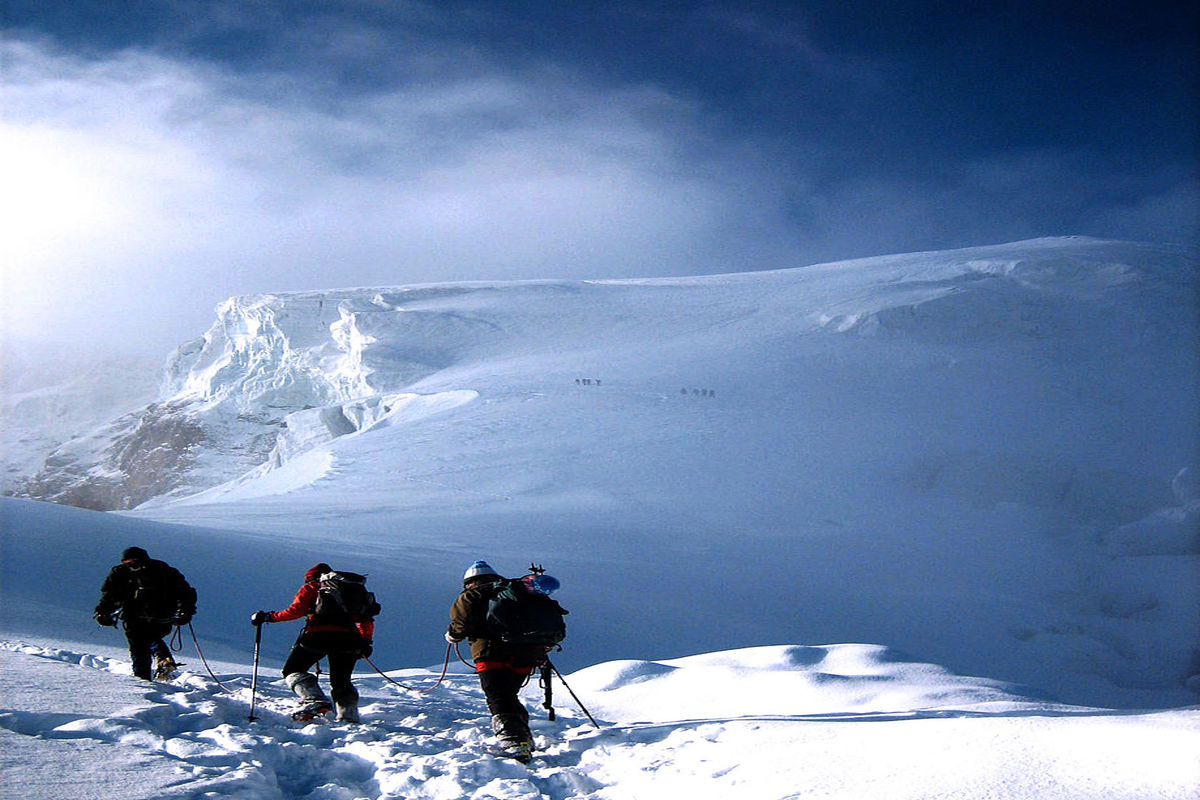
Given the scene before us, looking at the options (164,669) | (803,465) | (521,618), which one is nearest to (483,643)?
(521,618)

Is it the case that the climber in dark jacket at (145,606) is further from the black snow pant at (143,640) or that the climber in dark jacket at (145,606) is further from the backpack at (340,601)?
the backpack at (340,601)

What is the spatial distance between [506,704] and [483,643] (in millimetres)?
382

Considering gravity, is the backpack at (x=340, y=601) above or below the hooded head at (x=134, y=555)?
below

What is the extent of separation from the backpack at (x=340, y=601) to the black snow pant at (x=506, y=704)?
100 centimetres

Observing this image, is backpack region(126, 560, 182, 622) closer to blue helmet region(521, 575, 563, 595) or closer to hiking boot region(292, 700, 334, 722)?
hiking boot region(292, 700, 334, 722)

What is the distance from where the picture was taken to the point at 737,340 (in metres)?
33.3

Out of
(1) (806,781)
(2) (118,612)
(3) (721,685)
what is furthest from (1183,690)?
(2) (118,612)

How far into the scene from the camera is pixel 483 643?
4.54 m

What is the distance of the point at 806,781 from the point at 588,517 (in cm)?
1324

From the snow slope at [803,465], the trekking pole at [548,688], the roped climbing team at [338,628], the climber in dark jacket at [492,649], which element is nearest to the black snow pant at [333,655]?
the roped climbing team at [338,628]

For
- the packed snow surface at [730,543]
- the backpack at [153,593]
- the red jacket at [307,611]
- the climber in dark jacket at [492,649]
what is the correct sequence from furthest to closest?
the backpack at [153,593] < the red jacket at [307,611] < the climber in dark jacket at [492,649] < the packed snow surface at [730,543]

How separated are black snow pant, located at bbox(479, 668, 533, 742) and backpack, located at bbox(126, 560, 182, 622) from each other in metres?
2.75

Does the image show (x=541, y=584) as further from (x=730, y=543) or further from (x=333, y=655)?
(x=730, y=543)

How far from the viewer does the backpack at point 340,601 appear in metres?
4.96
